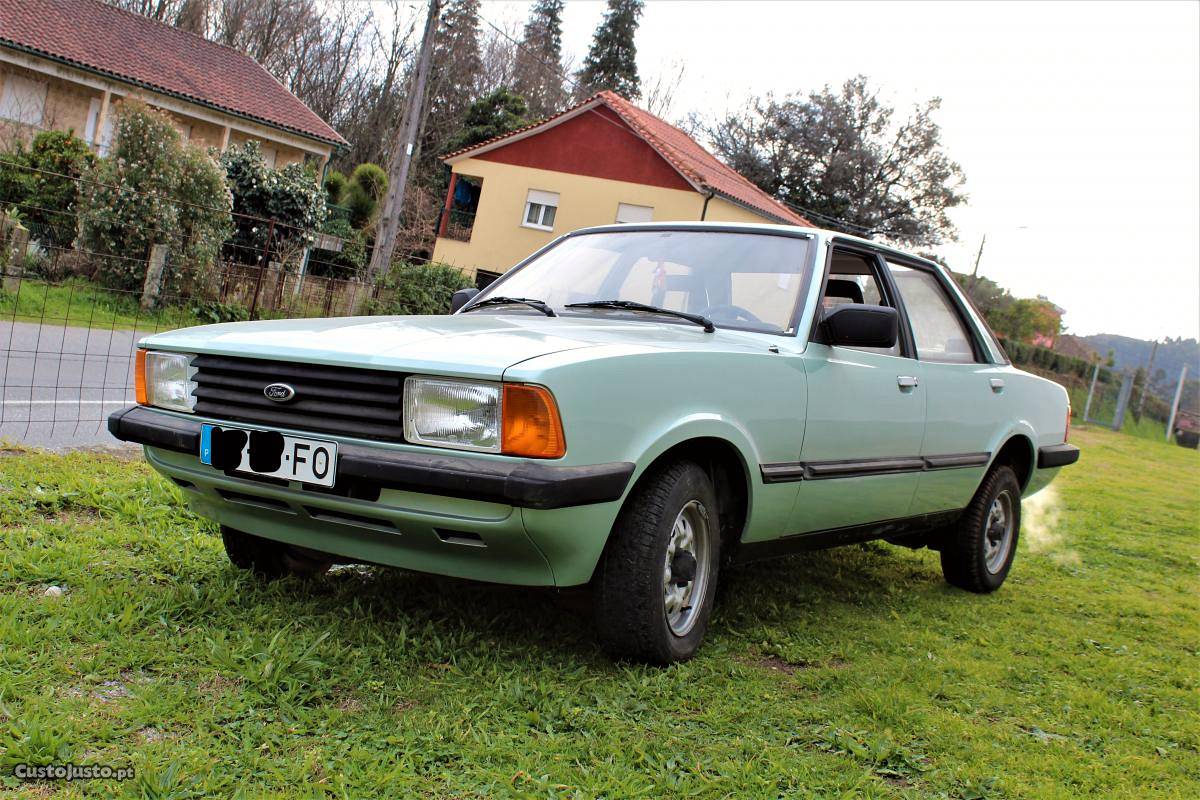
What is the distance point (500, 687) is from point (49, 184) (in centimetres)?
1635

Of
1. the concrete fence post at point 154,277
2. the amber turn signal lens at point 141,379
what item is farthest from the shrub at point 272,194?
the amber turn signal lens at point 141,379

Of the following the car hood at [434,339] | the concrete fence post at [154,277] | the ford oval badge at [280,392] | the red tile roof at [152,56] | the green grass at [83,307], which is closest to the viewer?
the car hood at [434,339]

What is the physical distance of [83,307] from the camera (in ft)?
36.5

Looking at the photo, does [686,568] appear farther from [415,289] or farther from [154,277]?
[415,289]

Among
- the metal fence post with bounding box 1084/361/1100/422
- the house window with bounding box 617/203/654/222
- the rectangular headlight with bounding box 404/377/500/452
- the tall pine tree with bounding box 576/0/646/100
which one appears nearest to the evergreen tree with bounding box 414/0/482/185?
the tall pine tree with bounding box 576/0/646/100

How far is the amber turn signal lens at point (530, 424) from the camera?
2770 mm

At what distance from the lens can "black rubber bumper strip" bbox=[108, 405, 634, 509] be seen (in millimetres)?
2748

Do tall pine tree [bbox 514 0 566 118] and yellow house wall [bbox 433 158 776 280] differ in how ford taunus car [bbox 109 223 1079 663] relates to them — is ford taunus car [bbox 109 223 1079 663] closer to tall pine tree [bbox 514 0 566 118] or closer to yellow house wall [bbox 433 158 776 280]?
yellow house wall [bbox 433 158 776 280]

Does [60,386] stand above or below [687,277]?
below

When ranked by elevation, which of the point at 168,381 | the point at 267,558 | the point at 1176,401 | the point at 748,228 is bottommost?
the point at 267,558

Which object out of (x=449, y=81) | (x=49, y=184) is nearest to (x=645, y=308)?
(x=49, y=184)

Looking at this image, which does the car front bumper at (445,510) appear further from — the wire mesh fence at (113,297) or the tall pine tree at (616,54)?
the tall pine tree at (616,54)

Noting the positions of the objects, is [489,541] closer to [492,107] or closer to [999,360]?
[999,360]

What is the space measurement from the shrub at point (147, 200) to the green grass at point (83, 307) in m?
1.54
